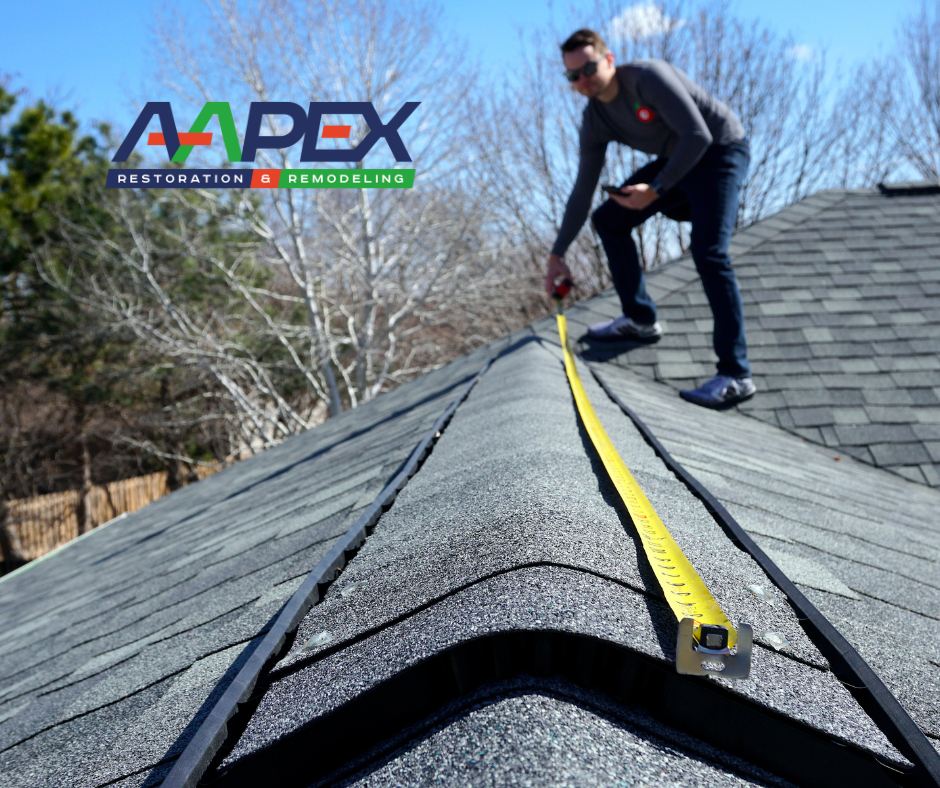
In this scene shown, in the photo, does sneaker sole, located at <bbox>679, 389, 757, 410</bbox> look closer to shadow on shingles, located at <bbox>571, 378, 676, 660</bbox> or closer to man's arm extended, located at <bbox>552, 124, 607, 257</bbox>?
man's arm extended, located at <bbox>552, 124, 607, 257</bbox>

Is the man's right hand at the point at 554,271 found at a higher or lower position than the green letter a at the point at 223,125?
lower

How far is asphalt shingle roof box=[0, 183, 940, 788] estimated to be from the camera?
2.29 feet

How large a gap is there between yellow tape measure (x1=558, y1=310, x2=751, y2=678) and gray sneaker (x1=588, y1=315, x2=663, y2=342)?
3149 millimetres

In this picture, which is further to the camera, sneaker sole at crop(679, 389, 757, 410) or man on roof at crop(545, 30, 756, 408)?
sneaker sole at crop(679, 389, 757, 410)

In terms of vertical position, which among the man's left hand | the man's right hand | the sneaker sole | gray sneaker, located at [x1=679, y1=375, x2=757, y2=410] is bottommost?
the sneaker sole

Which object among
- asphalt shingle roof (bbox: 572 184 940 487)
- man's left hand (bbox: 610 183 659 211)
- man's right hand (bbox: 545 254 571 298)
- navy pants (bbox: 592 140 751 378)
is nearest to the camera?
man's left hand (bbox: 610 183 659 211)

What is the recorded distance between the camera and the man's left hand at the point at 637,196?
3.60 metres

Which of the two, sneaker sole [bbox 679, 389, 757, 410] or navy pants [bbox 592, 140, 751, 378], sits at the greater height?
navy pants [bbox 592, 140, 751, 378]

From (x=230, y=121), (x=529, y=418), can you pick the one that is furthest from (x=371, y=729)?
(x=230, y=121)

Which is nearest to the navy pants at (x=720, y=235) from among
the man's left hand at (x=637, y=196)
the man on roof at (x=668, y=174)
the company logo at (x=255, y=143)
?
the man on roof at (x=668, y=174)

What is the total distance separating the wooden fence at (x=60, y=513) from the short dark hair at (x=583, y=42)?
1632 cm

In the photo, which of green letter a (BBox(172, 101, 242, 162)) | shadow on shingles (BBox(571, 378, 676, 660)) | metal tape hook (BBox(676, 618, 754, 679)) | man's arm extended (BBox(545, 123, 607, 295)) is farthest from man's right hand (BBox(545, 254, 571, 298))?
green letter a (BBox(172, 101, 242, 162))

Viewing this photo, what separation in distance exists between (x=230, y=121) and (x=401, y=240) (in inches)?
190

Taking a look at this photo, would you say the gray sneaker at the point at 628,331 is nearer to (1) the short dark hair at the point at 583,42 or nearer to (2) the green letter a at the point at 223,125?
(1) the short dark hair at the point at 583,42
